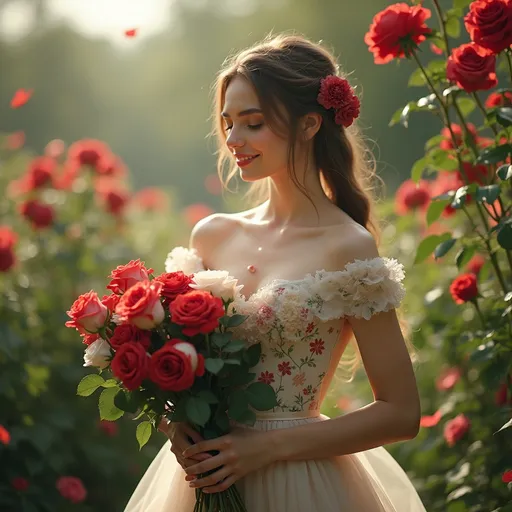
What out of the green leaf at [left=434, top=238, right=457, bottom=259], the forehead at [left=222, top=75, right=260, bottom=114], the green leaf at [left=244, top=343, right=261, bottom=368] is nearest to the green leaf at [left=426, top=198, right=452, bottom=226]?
the green leaf at [left=434, top=238, right=457, bottom=259]

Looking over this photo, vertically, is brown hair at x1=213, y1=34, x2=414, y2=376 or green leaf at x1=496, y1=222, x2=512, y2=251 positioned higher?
brown hair at x1=213, y1=34, x2=414, y2=376

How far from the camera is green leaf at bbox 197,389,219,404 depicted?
74.0 inches

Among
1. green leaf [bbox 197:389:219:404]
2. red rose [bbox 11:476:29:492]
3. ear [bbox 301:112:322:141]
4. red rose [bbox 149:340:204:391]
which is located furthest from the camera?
red rose [bbox 11:476:29:492]

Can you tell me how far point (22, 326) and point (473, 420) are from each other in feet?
6.70

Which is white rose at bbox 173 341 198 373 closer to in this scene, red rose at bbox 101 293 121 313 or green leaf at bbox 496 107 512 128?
red rose at bbox 101 293 121 313

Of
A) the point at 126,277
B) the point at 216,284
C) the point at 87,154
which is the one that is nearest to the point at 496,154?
the point at 216,284

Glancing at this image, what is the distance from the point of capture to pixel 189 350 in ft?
5.96

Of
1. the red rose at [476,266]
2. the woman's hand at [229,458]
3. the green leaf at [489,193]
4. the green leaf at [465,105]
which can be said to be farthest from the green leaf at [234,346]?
the red rose at [476,266]

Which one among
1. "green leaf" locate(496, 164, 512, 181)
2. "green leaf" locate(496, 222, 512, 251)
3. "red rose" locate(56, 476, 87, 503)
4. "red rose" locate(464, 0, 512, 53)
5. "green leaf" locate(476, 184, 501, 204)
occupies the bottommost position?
"red rose" locate(56, 476, 87, 503)

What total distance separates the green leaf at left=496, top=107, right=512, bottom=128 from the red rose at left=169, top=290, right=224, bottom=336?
3.48ft

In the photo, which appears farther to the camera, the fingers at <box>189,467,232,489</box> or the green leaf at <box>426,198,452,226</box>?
the green leaf at <box>426,198,452,226</box>

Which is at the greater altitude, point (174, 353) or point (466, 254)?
point (174, 353)

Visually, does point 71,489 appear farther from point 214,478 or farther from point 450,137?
point 450,137

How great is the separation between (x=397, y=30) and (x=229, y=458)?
4.64 feet
